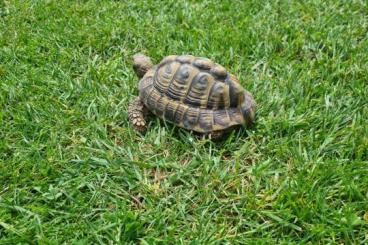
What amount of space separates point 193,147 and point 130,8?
2558 mm

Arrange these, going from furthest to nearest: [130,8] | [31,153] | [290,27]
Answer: [130,8] → [290,27] → [31,153]

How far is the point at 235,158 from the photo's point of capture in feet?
11.6

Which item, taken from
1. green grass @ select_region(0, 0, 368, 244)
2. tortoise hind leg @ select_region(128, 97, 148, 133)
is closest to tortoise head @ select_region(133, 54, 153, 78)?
green grass @ select_region(0, 0, 368, 244)

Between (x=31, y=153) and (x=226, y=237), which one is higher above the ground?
(x=31, y=153)

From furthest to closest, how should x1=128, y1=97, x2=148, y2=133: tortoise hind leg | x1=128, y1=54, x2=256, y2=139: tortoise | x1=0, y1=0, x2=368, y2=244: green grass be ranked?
x1=128, y1=97, x2=148, y2=133: tortoise hind leg
x1=128, y1=54, x2=256, y2=139: tortoise
x1=0, y1=0, x2=368, y2=244: green grass

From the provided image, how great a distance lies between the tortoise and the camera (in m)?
3.57

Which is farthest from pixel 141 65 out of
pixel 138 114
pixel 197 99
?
pixel 197 99

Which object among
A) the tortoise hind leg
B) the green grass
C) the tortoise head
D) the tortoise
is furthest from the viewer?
the tortoise head

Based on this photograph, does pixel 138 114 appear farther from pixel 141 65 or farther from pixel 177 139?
pixel 141 65

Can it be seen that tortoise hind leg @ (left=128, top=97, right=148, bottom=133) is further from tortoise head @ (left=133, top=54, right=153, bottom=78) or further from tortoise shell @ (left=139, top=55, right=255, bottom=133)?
tortoise head @ (left=133, top=54, right=153, bottom=78)

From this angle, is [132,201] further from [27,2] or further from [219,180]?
[27,2]

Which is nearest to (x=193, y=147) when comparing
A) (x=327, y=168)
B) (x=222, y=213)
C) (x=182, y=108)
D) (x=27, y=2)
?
(x=182, y=108)

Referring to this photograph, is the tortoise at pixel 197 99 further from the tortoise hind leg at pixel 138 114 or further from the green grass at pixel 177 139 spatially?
the green grass at pixel 177 139

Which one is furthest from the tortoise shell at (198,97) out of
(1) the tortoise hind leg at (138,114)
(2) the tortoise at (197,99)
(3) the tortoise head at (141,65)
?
(3) the tortoise head at (141,65)
